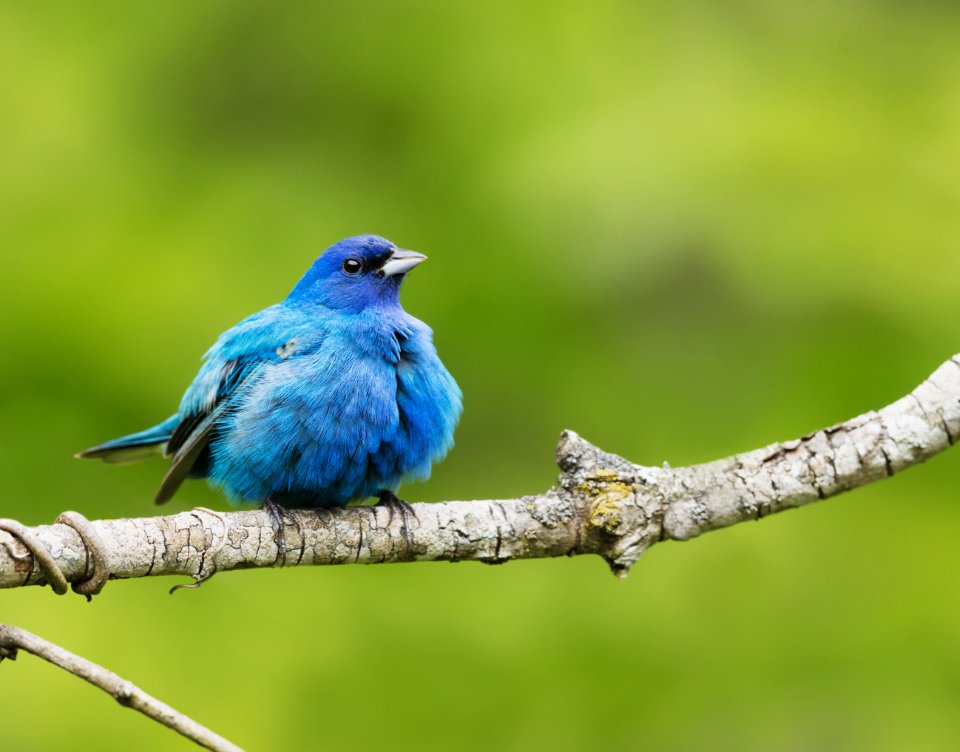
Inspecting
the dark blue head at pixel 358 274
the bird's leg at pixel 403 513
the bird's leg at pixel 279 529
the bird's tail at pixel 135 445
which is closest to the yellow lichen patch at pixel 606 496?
the bird's leg at pixel 403 513

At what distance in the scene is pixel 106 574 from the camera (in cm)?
367

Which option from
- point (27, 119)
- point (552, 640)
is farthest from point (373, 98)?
point (552, 640)

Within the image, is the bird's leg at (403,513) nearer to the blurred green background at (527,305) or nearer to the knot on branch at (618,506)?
the knot on branch at (618,506)

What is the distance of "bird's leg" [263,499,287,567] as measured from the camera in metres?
4.23

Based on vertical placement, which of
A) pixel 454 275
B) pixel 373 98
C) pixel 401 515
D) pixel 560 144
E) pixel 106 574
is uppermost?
pixel 373 98

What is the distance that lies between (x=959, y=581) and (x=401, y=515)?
8.76 feet

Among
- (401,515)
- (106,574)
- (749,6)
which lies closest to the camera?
(106,574)

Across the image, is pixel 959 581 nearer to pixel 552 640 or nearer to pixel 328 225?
pixel 552 640

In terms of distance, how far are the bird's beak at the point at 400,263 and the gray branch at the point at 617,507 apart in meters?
1.43

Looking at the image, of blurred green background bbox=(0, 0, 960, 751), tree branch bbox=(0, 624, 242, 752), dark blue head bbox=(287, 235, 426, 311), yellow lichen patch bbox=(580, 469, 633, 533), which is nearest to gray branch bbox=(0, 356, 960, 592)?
yellow lichen patch bbox=(580, 469, 633, 533)

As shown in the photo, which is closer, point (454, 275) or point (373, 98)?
point (454, 275)

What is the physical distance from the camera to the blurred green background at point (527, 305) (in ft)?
18.5

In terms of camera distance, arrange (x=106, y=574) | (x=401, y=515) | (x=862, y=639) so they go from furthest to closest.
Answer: (x=862, y=639) → (x=401, y=515) → (x=106, y=574)

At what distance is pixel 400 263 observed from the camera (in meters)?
5.68
